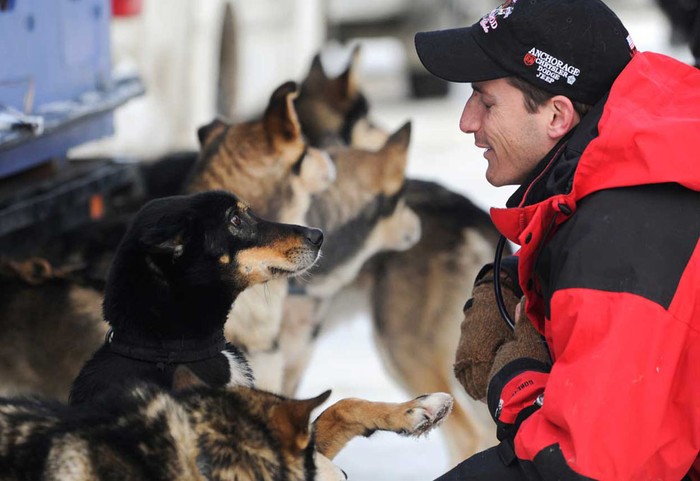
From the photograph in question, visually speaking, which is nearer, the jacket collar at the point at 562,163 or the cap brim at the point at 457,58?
the jacket collar at the point at 562,163

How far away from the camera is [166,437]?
202cm

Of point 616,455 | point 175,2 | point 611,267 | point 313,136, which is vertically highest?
point 611,267

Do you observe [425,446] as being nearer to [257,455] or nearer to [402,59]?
[257,455]

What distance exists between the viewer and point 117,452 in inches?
77.7

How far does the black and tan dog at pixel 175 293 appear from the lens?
2611 mm

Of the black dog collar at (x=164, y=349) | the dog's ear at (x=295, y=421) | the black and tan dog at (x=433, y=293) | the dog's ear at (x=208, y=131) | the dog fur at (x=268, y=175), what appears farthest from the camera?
the black and tan dog at (x=433, y=293)

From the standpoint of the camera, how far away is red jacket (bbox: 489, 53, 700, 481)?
1.91 metres

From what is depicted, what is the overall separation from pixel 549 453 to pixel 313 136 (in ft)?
10.9

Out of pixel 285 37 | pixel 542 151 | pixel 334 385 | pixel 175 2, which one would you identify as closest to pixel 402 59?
pixel 285 37

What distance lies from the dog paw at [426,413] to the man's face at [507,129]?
0.52 m

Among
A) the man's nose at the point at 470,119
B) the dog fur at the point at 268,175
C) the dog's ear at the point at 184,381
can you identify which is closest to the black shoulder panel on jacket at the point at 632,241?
the man's nose at the point at 470,119

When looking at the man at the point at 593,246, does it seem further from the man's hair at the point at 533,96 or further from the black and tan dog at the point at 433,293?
the black and tan dog at the point at 433,293

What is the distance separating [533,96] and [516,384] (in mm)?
606

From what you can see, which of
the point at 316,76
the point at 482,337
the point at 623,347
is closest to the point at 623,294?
the point at 623,347
